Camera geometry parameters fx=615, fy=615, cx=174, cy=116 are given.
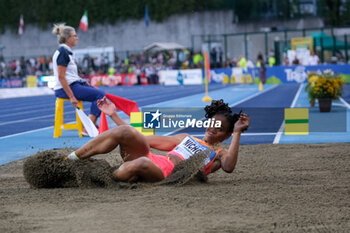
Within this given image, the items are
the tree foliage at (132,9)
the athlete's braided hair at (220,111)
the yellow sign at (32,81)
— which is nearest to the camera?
the athlete's braided hair at (220,111)

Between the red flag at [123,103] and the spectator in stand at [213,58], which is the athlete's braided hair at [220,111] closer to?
the red flag at [123,103]

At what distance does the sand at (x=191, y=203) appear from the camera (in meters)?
4.38

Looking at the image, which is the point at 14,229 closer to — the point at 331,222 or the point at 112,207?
the point at 112,207

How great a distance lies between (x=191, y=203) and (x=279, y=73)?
1362 inches

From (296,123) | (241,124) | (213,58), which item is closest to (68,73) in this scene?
(296,123)

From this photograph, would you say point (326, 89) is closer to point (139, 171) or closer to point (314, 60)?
point (139, 171)

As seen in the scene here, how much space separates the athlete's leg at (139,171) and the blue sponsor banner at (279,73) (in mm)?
31029

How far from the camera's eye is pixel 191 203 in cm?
516

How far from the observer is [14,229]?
4383 millimetres

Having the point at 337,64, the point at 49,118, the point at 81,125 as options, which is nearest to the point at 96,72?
the point at 337,64

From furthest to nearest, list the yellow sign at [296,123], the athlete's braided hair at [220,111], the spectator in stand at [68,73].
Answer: the yellow sign at [296,123] → the spectator in stand at [68,73] → the athlete's braided hair at [220,111]

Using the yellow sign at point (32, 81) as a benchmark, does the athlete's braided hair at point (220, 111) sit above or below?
above

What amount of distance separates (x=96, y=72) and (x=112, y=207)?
42.4m

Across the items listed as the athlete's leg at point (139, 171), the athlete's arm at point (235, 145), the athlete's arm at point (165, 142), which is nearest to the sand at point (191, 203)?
the athlete's leg at point (139, 171)
